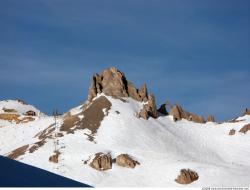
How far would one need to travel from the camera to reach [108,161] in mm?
108562

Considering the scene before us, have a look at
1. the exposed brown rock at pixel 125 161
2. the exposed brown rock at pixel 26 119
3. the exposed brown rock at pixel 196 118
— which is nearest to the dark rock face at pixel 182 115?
the exposed brown rock at pixel 196 118

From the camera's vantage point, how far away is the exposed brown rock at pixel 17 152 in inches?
4797

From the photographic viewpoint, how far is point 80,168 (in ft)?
348

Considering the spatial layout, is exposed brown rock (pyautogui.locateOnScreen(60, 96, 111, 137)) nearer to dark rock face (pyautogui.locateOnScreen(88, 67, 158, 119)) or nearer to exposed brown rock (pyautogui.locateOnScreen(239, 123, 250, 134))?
dark rock face (pyautogui.locateOnScreen(88, 67, 158, 119))

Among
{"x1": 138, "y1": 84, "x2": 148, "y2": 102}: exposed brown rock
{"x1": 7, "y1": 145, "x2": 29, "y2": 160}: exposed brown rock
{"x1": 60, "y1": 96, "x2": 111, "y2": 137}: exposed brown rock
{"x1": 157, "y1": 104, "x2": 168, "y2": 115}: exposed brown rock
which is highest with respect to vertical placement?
{"x1": 138, "y1": 84, "x2": 148, "y2": 102}: exposed brown rock

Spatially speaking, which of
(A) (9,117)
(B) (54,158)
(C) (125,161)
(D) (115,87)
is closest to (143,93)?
(D) (115,87)

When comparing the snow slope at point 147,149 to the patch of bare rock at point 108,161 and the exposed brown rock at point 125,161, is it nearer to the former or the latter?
the patch of bare rock at point 108,161

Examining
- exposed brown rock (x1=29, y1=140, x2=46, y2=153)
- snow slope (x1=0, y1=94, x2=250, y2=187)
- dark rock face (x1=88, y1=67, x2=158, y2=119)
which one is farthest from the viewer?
dark rock face (x1=88, y1=67, x2=158, y2=119)

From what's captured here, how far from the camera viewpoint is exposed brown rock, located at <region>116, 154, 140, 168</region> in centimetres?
10888

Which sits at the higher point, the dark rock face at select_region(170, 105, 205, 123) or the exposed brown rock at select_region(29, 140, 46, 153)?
the dark rock face at select_region(170, 105, 205, 123)

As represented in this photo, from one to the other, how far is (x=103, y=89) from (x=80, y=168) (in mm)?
55966

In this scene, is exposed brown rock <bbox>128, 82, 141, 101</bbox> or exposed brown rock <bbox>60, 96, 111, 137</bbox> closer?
exposed brown rock <bbox>60, 96, 111, 137</bbox>

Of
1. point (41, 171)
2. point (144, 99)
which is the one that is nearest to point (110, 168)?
point (144, 99)

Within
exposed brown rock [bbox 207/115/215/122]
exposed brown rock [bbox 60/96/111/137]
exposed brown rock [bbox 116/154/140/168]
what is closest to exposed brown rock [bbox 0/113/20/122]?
exposed brown rock [bbox 60/96/111/137]
